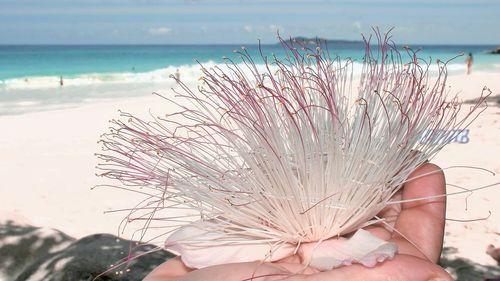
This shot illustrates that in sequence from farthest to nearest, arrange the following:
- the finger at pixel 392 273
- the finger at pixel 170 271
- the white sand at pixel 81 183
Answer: the white sand at pixel 81 183, the finger at pixel 170 271, the finger at pixel 392 273

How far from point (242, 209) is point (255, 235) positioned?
0.10 metres

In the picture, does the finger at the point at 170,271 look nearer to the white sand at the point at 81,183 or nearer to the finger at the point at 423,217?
the finger at the point at 423,217

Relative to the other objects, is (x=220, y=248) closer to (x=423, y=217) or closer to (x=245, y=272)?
(x=245, y=272)

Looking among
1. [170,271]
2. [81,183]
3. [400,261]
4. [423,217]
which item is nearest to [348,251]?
[400,261]

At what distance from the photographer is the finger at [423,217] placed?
1.73 metres

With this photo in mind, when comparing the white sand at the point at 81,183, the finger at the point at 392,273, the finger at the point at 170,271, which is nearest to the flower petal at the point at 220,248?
the finger at the point at 170,271

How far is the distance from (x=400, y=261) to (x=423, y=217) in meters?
0.35

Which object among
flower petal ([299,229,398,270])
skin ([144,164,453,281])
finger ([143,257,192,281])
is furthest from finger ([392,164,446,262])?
finger ([143,257,192,281])

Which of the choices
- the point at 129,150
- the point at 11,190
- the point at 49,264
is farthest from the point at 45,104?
the point at 129,150

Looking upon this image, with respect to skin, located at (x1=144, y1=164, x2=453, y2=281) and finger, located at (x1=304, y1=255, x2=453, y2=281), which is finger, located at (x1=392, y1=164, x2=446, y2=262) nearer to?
skin, located at (x1=144, y1=164, x2=453, y2=281)

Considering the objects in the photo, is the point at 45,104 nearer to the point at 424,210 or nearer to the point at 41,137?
the point at 41,137

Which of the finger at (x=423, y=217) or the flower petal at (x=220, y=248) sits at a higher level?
the finger at (x=423, y=217)

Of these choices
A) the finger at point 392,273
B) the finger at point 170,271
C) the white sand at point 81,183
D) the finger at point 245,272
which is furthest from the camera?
the white sand at point 81,183

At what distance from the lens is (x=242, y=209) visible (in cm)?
184
